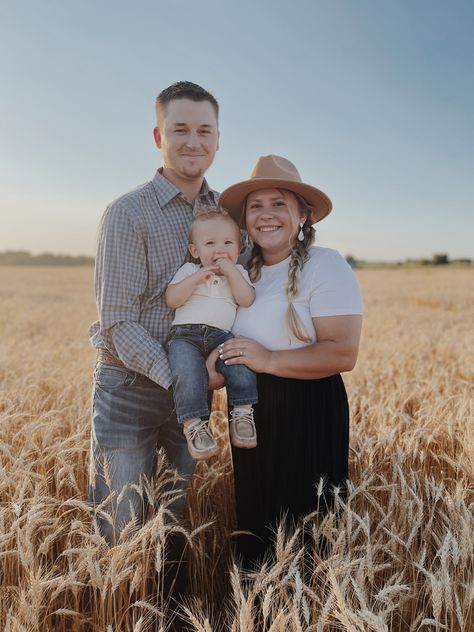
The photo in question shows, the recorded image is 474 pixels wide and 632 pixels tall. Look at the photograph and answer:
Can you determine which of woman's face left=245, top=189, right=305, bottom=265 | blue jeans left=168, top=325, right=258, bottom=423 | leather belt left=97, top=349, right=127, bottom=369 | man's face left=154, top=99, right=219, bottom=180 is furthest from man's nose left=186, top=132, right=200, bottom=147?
leather belt left=97, top=349, right=127, bottom=369

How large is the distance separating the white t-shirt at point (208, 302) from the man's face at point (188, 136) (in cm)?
57

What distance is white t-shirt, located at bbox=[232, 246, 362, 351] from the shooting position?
8.28 ft

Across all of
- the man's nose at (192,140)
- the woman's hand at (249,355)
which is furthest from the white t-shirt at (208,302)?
the man's nose at (192,140)

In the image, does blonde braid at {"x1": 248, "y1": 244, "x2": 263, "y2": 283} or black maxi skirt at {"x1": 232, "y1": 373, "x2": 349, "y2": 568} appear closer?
black maxi skirt at {"x1": 232, "y1": 373, "x2": 349, "y2": 568}

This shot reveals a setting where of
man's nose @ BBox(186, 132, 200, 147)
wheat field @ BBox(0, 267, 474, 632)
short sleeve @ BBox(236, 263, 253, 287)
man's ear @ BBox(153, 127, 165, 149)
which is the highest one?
man's ear @ BBox(153, 127, 165, 149)

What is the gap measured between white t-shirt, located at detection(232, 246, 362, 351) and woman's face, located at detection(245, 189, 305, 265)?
0.09 metres

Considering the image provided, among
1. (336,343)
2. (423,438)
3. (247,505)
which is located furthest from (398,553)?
(423,438)

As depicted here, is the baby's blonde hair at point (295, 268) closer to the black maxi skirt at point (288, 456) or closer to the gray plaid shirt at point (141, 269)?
the black maxi skirt at point (288, 456)

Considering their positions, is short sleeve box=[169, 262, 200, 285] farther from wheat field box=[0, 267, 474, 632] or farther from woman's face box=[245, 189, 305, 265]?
wheat field box=[0, 267, 474, 632]

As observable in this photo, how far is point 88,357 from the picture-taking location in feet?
23.3

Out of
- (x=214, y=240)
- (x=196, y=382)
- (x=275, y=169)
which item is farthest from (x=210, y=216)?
(x=196, y=382)

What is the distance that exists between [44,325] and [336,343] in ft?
39.2

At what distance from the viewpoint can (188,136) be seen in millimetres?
2883

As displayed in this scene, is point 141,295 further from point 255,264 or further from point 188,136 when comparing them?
point 188,136
